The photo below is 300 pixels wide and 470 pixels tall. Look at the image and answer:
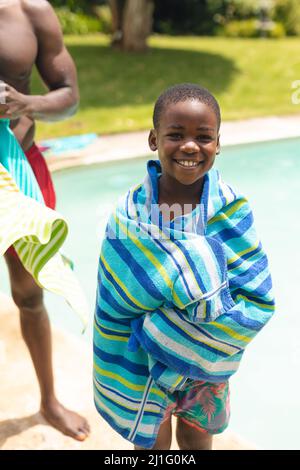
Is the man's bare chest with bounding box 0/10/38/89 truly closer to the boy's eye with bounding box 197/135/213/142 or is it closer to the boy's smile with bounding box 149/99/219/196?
the boy's smile with bounding box 149/99/219/196

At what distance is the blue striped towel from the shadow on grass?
384 inches

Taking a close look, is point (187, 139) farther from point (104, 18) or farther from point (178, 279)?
point (104, 18)

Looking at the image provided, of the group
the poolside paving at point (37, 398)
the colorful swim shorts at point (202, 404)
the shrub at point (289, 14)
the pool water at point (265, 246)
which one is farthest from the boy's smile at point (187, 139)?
the shrub at point (289, 14)

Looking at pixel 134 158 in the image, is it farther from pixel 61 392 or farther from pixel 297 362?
pixel 61 392

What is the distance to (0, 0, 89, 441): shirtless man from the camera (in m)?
2.21

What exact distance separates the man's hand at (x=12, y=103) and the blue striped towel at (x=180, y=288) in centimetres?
62

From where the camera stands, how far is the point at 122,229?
5.73 ft

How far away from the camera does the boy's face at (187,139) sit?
5.30ft

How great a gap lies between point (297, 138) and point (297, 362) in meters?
5.86

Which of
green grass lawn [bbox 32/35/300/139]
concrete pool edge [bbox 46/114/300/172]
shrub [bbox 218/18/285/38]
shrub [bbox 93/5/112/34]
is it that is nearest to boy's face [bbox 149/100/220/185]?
concrete pool edge [bbox 46/114/300/172]

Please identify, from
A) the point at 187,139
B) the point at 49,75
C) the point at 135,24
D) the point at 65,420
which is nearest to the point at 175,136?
the point at 187,139

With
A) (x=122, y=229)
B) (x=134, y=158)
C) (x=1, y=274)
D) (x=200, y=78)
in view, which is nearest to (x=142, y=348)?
(x=122, y=229)

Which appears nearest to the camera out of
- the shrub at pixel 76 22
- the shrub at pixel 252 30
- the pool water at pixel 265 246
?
the pool water at pixel 265 246

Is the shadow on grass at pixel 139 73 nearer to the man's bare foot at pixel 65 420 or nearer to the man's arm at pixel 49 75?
the man's arm at pixel 49 75
